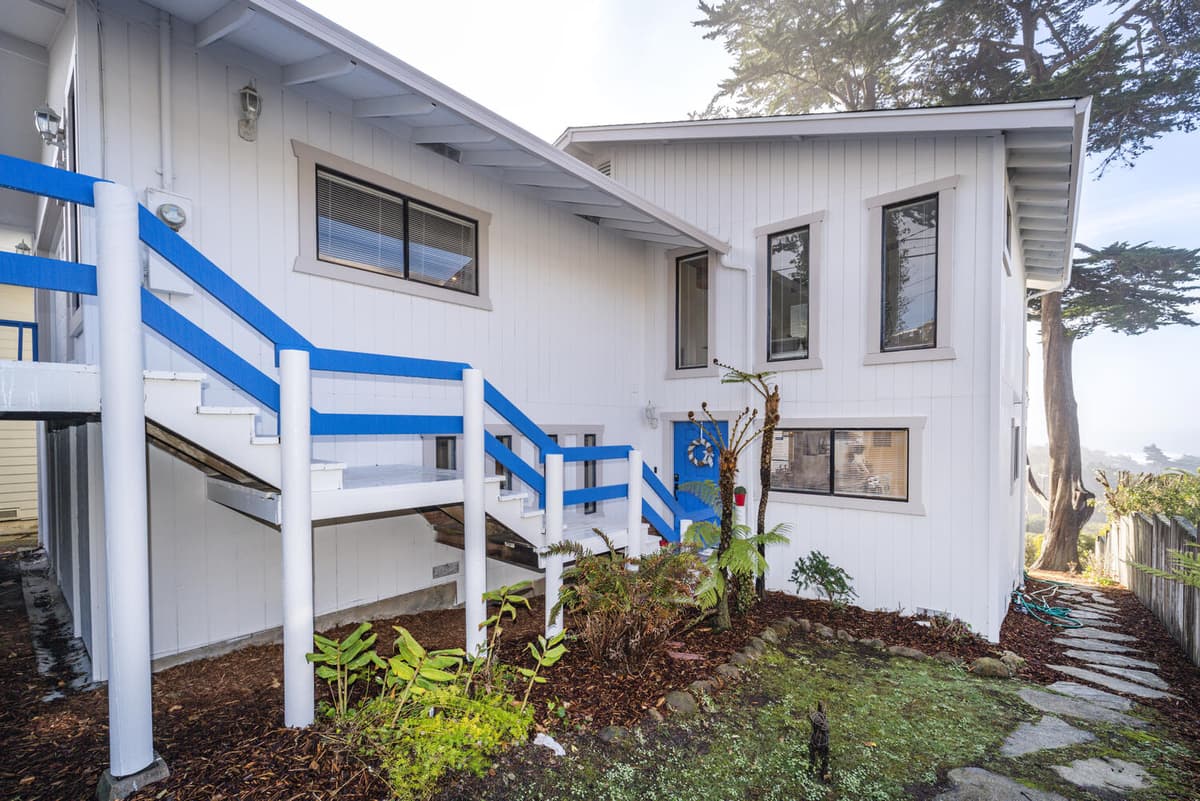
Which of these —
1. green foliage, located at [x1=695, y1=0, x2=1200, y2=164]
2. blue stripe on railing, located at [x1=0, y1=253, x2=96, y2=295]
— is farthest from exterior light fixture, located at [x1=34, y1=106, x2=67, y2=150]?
green foliage, located at [x1=695, y1=0, x2=1200, y2=164]

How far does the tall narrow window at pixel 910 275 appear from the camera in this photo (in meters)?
6.45

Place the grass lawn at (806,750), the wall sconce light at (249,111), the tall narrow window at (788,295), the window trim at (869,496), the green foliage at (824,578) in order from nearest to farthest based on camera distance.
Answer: the grass lawn at (806,750), the wall sconce light at (249,111), the window trim at (869,496), the green foliage at (824,578), the tall narrow window at (788,295)

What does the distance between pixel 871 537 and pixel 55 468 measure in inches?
411

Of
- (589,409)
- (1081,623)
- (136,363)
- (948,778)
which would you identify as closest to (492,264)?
(589,409)

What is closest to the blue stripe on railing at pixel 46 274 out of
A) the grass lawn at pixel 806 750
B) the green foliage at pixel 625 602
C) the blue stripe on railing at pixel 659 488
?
the grass lawn at pixel 806 750

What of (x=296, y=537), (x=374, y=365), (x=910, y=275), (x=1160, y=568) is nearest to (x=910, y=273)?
(x=910, y=275)

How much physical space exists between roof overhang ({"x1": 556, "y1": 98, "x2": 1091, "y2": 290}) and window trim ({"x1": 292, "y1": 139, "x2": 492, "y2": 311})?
131 inches

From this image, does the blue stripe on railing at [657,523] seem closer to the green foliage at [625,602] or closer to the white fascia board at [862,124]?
the green foliage at [625,602]

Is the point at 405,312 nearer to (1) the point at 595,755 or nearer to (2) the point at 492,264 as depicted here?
(2) the point at 492,264

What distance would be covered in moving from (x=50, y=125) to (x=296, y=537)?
199 inches

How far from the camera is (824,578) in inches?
273

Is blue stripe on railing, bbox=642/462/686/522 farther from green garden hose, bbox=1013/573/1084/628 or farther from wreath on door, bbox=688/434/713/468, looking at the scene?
green garden hose, bbox=1013/573/1084/628

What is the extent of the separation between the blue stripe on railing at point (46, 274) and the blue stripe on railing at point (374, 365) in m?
1.02

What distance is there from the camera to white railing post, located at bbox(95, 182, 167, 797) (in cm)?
255
